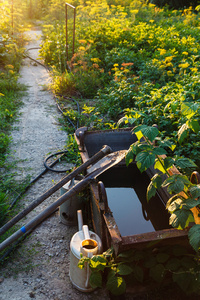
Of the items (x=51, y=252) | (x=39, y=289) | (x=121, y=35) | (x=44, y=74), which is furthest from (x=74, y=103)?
(x=39, y=289)

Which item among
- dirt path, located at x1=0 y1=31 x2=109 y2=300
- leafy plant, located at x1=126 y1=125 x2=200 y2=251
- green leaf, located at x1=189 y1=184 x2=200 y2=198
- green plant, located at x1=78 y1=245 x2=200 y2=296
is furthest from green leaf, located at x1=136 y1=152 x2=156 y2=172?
dirt path, located at x1=0 y1=31 x2=109 y2=300

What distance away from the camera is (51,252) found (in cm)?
323

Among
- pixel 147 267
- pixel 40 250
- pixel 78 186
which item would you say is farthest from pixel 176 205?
pixel 40 250

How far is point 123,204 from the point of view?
3.38 metres

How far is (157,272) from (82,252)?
2.23 ft

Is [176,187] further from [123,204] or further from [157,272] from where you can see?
[123,204]

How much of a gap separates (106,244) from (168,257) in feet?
2.00

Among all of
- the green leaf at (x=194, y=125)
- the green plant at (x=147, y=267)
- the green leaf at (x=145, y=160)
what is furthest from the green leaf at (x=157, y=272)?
the green leaf at (x=194, y=125)

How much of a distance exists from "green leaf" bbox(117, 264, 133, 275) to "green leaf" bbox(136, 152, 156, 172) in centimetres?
82

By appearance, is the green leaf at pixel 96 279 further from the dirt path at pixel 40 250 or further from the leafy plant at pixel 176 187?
the leafy plant at pixel 176 187

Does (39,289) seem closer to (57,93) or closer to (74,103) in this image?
(74,103)

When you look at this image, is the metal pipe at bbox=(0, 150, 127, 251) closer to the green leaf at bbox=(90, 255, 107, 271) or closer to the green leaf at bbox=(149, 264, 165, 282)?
the green leaf at bbox=(90, 255, 107, 271)

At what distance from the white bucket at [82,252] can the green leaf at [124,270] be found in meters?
0.31

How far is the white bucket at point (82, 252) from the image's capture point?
2589 millimetres
